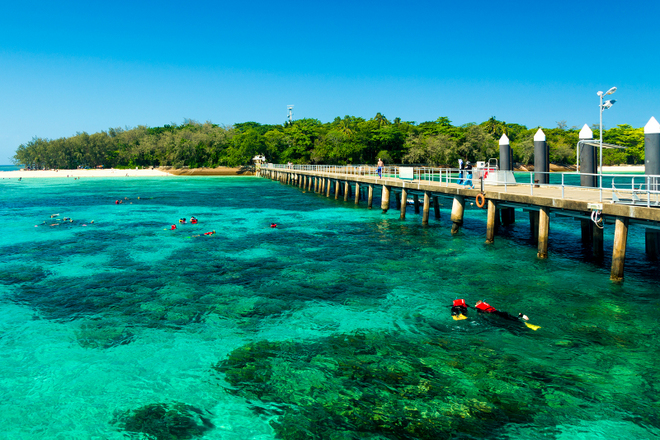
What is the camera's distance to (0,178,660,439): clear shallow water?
8.27 meters

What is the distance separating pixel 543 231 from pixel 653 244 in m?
5.07

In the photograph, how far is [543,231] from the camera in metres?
18.9

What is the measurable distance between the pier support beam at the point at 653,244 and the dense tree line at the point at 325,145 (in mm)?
82428

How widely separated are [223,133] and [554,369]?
443ft

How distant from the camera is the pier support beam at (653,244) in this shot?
19.1 metres

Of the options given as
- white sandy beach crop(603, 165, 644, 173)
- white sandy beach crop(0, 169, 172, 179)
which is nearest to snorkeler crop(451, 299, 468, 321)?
white sandy beach crop(603, 165, 644, 173)

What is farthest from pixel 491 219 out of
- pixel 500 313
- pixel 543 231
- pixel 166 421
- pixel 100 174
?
pixel 100 174

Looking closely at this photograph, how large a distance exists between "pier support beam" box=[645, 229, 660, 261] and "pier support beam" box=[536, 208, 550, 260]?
4.57m

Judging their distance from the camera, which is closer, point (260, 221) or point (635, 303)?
point (635, 303)

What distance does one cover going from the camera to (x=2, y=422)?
27.5 ft

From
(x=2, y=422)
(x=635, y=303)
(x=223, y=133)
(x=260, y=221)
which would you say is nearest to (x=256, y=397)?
(x=2, y=422)

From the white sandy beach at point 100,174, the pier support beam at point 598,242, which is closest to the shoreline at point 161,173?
the white sandy beach at point 100,174

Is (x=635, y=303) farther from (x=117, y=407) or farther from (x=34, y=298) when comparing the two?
(x=34, y=298)

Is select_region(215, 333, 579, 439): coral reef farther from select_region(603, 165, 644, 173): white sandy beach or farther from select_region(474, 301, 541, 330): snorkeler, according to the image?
select_region(603, 165, 644, 173): white sandy beach
